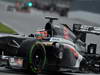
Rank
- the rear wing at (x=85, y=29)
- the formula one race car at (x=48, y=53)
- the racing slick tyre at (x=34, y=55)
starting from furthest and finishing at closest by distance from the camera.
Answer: the rear wing at (x=85, y=29)
the formula one race car at (x=48, y=53)
the racing slick tyre at (x=34, y=55)

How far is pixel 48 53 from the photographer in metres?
→ 10.4

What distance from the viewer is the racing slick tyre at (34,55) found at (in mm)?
10133

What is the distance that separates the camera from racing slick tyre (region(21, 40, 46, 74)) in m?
10.1

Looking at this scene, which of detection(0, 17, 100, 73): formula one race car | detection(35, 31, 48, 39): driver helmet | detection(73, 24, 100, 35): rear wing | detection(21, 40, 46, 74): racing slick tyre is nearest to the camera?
detection(21, 40, 46, 74): racing slick tyre

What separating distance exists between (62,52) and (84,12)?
47538 mm

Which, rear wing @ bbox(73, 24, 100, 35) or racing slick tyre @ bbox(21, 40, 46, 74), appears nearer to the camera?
racing slick tyre @ bbox(21, 40, 46, 74)

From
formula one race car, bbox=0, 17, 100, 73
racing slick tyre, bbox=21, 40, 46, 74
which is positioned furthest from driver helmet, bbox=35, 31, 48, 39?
racing slick tyre, bbox=21, 40, 46, 74

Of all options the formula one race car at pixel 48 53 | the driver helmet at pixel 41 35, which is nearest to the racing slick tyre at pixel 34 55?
the formula one race car at pixel 48 53

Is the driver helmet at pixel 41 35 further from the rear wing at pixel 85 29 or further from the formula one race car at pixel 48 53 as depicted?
the rear wing at pixel 85 29

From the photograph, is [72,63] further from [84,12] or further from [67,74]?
[84,12]

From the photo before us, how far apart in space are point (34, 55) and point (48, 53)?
1.08 feet

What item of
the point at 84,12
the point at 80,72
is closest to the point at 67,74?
the point at 80,72

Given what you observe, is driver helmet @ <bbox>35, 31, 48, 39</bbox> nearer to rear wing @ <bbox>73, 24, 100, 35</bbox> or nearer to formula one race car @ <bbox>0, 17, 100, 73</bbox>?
formula one race car @ <bbox>0, 17, 100, 73</bbox>

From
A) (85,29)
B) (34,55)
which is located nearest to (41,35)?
(34,55)
